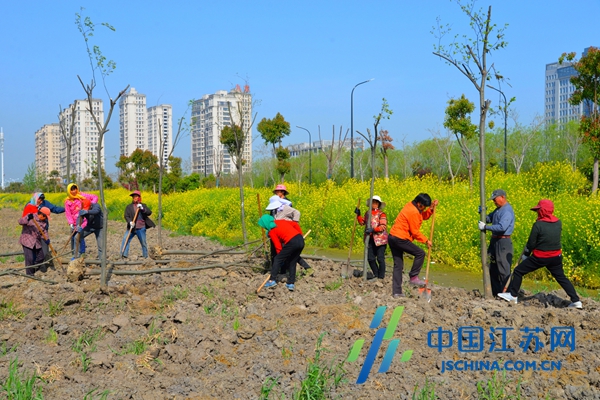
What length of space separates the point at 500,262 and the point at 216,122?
38.8 feet

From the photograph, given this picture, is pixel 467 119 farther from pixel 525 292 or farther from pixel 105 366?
pixel 105 366

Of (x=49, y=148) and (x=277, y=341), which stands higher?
(x=49, y=148)

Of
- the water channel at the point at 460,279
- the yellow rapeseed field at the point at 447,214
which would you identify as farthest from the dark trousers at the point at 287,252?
the water channel at the point at 460,279

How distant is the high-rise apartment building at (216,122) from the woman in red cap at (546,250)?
7772 mm

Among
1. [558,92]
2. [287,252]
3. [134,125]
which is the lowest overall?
[287,252]

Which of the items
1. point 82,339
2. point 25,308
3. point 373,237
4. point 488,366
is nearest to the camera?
point 488,366

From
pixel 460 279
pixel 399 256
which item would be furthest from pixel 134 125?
pixel 399 256

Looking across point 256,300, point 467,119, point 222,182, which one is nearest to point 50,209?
point 256,300

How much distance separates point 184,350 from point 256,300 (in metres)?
2.28

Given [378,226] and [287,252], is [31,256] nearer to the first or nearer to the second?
[287,252]

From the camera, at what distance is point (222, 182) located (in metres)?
53.3

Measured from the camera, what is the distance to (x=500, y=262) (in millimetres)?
7590

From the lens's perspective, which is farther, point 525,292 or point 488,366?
point 525,292

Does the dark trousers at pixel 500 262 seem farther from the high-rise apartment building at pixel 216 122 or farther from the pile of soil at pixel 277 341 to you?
the high-rise apartment building at pixel 216 122
